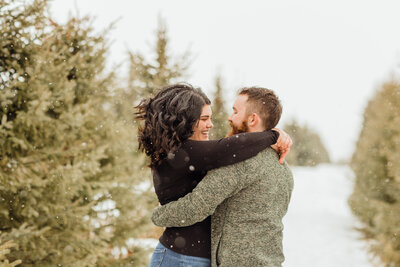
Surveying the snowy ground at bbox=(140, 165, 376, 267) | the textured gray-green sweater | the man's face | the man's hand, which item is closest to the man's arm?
the textured gray-green sweater

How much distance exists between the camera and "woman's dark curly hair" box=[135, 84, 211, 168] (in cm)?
201

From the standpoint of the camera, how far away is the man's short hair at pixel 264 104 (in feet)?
6.93

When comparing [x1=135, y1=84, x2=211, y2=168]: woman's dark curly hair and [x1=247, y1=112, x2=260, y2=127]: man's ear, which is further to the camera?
[x1=247, y1=112, x2=260, y2=127]: man's ear

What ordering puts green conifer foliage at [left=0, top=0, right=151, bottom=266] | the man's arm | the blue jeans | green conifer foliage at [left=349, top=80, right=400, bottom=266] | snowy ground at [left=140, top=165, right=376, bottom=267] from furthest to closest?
green conifer foliage at [left=349, top=80, right=400, bottom=266]
snowy ground at [left=140, top=165, right=376, bottom=267]
green conifer foliage at [left=0, top=0, right=151, bottom=266]
the blue jeans
the man's arm

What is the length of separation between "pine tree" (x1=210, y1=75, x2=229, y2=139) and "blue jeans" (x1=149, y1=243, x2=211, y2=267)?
15.5 feet

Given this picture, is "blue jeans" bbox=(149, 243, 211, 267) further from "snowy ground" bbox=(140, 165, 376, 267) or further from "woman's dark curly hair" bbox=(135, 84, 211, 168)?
"snowy ground" bbox=(140, 165, 376, 267)

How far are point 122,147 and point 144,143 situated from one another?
3.58 m

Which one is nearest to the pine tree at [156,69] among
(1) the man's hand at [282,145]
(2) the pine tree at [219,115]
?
(2) the pine tree at [219,115]

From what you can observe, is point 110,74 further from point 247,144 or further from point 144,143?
point 247,144

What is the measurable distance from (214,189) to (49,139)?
311 cm

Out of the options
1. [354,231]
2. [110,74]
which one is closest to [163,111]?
[110,74]

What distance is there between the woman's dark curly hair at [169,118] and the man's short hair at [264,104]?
0.28 metres

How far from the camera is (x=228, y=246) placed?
1.88m

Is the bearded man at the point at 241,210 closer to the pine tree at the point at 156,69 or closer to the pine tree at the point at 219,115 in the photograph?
the pine tree at the point at 219,115
